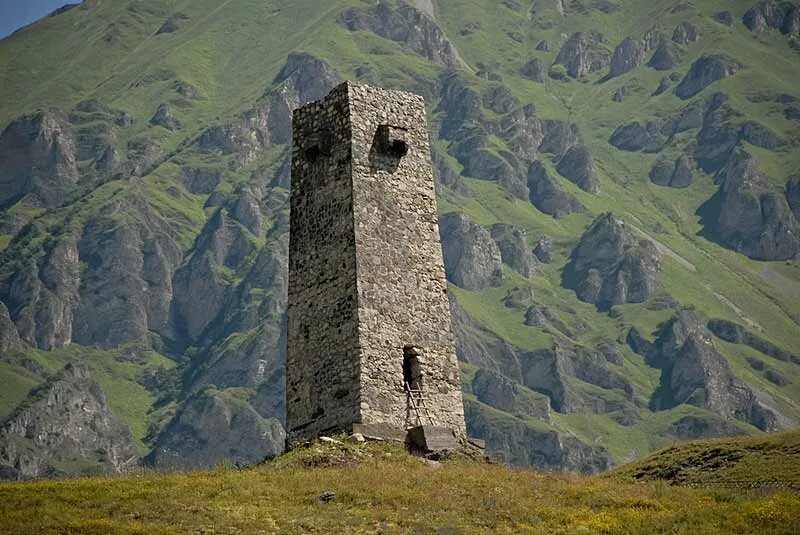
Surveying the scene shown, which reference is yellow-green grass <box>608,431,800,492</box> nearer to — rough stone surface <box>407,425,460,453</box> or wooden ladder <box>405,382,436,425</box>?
rough stone surface <box>407,425,460,453</box>

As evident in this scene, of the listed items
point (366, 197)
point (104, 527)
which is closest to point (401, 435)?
point (366, 197)

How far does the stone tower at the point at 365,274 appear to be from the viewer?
4734cm

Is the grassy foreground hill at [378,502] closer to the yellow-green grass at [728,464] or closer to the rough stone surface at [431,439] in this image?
the rough stone surface at [431,439]

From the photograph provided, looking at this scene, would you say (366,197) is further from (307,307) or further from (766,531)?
(766,531)

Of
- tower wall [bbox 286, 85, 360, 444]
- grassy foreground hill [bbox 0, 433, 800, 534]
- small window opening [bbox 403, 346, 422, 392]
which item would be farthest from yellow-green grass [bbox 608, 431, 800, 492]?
tower wall [bbox 286, 85, 360, 444]

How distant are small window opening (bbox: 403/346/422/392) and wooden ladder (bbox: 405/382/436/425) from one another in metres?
→ 0.16

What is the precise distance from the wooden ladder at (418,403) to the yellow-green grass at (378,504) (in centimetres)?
399

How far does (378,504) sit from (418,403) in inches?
396

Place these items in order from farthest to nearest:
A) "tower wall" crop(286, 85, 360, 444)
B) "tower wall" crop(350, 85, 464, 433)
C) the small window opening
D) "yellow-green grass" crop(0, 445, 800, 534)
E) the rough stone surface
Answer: the small window opening < "tower wall" crop(286, 85, 360, 444) < "tower wall" crop(350, 85, 464, 433) < the rough stone surface < "yellow-green grass" crop(0, 445, 800, 534)

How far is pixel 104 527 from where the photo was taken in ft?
113

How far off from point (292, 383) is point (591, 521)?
48.9 ft

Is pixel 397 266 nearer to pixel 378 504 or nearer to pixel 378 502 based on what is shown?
pixel 378 502

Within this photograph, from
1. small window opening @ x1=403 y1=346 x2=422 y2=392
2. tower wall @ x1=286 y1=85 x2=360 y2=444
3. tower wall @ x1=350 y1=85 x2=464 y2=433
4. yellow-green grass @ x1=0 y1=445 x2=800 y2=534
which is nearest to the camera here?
yellow-green grass @ x1=0 y1=445 x2=800 y2=534

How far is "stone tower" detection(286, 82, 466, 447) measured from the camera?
4734 centimetres
